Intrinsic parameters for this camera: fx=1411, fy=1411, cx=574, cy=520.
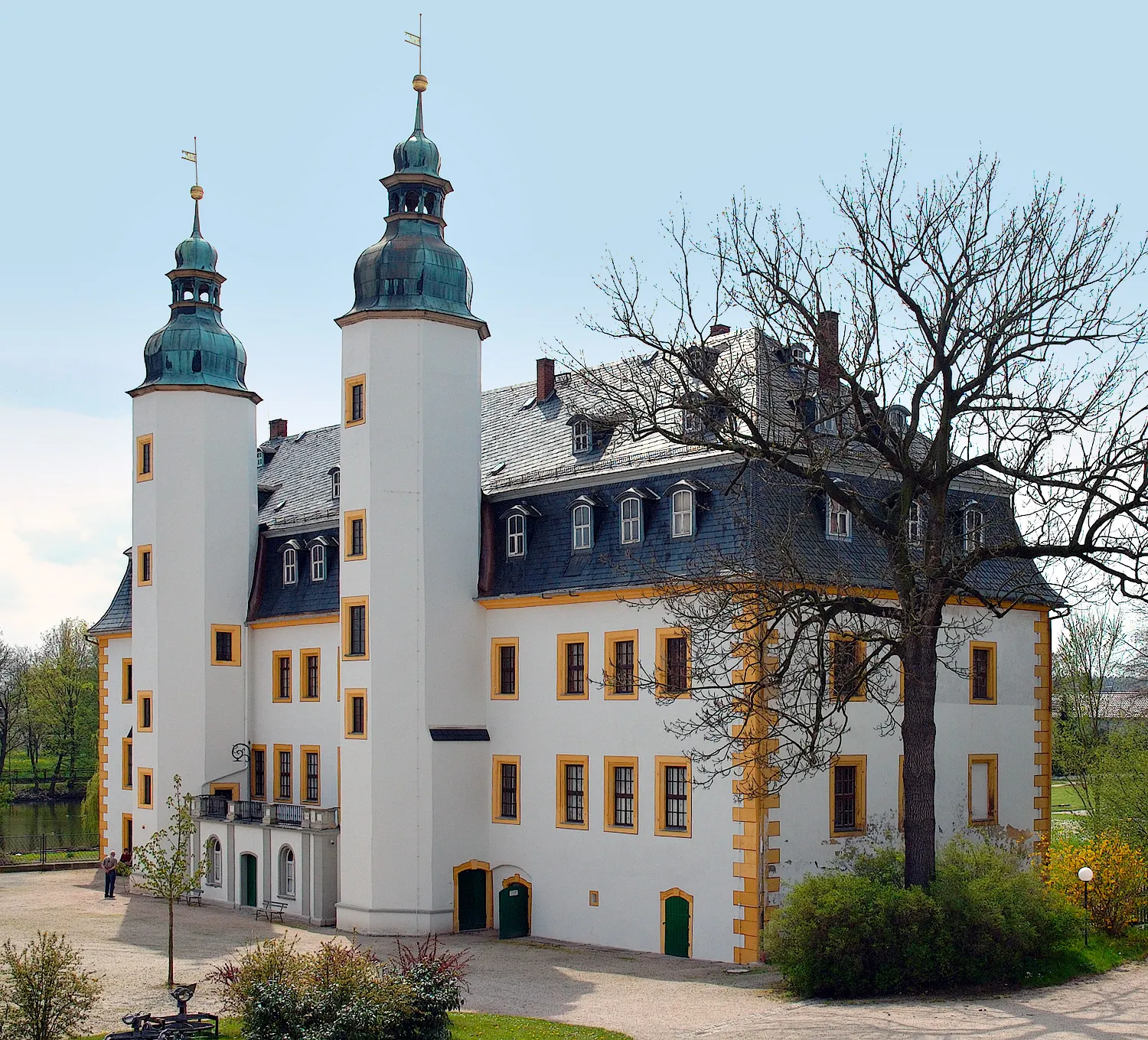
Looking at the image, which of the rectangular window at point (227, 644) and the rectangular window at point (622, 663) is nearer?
the rectangular window at point (622, 663)

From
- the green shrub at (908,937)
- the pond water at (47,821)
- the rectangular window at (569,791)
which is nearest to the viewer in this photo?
the green shrub at (908,937)

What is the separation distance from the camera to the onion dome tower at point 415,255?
32094mm

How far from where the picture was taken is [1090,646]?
54.5 meters

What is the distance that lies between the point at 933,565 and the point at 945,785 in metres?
9.01

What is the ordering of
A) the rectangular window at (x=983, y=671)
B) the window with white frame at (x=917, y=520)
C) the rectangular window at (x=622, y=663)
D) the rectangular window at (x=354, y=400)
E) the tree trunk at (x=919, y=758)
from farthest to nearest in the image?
the rectangular window at (x=354, y=400)
the rectangular window at (x=983, y=671)
the rectangular window at (x=622, y=663)
the window with white frame at (x=917, y=520)
the tree trunk at (x=919, y=758)

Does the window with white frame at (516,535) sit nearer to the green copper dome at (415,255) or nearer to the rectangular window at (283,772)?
the green copper dome at (415,255)

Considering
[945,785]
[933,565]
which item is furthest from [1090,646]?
[933,565]

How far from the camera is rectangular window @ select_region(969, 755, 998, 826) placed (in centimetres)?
2972

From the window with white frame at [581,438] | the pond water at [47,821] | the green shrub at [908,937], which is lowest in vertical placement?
the pond water at [47,821]

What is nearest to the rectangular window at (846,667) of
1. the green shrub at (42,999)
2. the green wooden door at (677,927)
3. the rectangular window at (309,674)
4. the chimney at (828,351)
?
the chimney at (828,351)

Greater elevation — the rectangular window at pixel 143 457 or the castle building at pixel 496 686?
the rectangular window at pixel 143 457

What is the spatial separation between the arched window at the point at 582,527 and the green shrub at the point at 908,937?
991 cm

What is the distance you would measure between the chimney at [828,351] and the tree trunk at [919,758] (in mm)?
4478

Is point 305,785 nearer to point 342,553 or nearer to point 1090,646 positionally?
point 342,553
